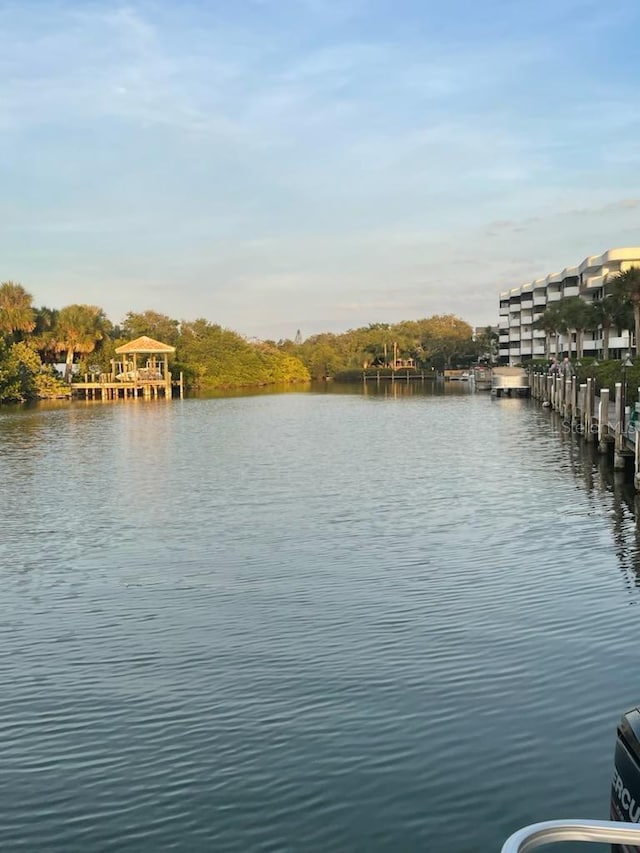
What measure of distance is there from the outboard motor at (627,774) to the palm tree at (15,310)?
8493 cm

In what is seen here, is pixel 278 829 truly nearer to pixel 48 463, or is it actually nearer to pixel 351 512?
pixel 351 512

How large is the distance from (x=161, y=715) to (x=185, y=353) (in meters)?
115

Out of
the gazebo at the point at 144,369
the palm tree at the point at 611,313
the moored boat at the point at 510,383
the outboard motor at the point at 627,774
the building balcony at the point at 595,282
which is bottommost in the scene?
the outboard motor at the point at 627,774

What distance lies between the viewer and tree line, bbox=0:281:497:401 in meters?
84.9

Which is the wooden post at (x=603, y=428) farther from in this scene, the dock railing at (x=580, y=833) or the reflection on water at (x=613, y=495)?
the dock railing at (x=580, y=833)

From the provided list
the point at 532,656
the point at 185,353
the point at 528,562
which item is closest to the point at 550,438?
the point at 528,562

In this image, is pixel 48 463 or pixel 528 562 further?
pixel 48 463

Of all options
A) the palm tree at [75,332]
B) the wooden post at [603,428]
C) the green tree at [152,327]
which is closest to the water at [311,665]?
the wooden post at [603,428]

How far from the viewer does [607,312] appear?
73.1 metres

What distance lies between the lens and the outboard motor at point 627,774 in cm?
492

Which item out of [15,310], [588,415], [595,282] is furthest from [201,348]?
[588,415]

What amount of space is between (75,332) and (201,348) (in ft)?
115

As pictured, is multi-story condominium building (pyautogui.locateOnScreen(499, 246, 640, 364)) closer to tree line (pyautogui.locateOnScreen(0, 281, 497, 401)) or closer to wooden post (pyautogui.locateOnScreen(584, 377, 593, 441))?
tree line (pyautogui.locateOnScreen(0, 281, 497, 401))

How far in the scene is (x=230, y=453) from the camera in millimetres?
34438
